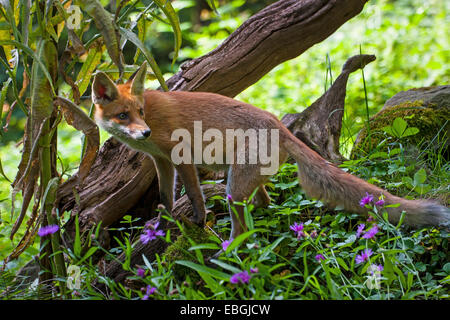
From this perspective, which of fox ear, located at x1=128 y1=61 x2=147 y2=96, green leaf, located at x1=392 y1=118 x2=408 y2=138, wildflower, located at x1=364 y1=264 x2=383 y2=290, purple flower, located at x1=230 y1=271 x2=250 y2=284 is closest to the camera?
purple flower, located at x1=230 y1=271 x2=250 y2=284

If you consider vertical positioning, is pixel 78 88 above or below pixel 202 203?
above

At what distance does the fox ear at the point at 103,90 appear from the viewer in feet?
11.2

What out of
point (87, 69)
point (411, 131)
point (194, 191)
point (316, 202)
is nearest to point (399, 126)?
point (411, 131)

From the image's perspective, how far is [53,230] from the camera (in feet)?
8.79

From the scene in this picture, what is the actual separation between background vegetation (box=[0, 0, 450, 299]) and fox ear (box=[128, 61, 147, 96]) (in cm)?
70

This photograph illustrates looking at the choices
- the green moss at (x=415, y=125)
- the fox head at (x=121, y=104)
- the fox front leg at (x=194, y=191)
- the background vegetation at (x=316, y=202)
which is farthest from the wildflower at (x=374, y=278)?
the green moss at (x=415, y=125)

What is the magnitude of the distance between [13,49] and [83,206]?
1.44 m

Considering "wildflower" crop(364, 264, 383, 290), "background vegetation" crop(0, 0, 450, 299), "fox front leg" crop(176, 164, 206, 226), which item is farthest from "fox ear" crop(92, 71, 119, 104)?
"wildflower" crop(364, 264, 383, 290)

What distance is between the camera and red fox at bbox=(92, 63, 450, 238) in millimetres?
3432

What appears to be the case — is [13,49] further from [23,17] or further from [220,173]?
[220,173]

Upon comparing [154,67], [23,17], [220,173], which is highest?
[23,17]

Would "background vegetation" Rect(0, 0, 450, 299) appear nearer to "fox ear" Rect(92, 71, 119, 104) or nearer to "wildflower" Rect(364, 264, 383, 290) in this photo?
"wildflower" Rect(364, 264, 383, 290)

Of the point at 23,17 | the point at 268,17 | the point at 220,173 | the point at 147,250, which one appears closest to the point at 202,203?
the point at 147,250
